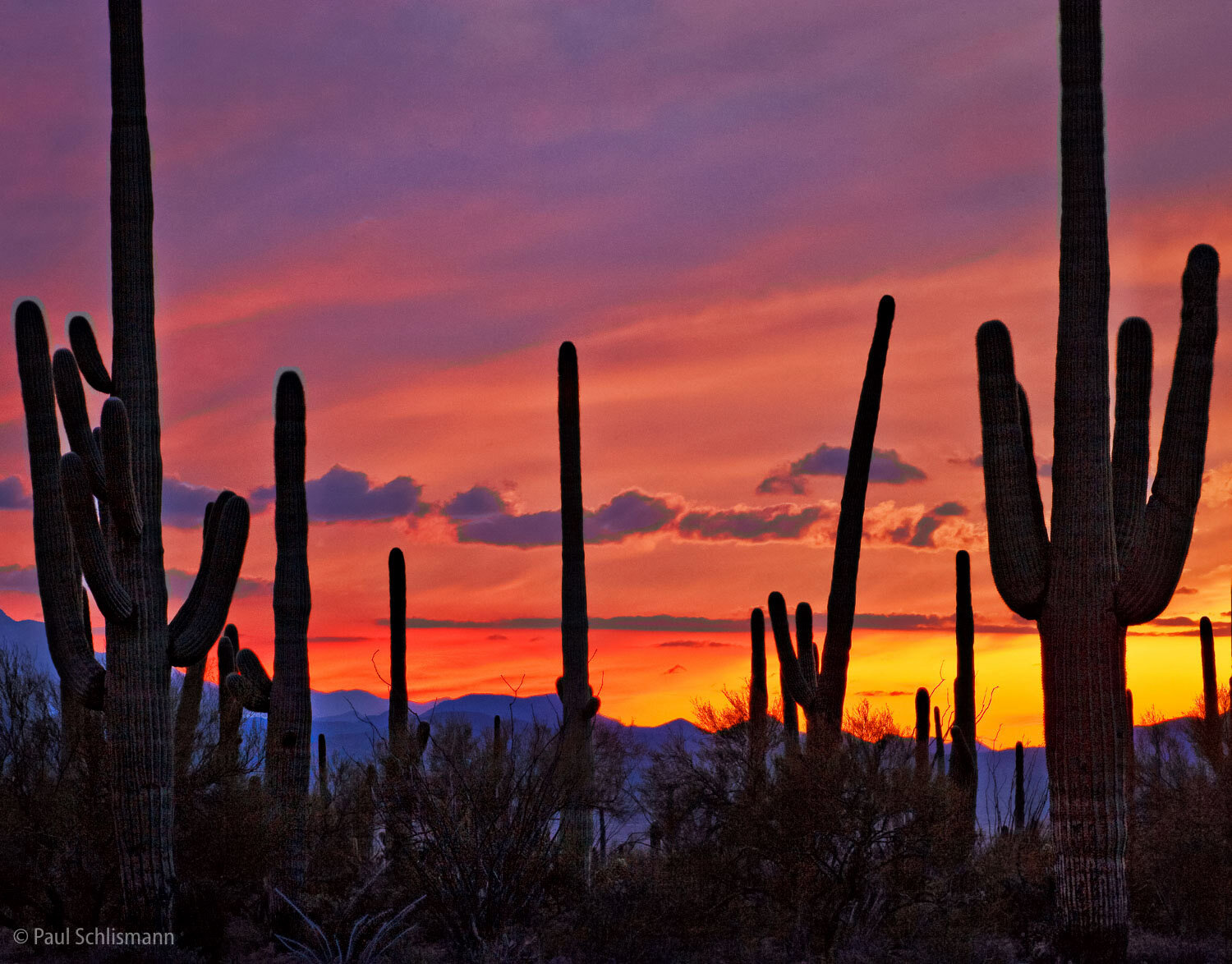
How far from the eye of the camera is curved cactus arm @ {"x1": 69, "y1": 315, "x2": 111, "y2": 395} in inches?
653

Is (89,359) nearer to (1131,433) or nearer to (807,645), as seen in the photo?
(807,645)

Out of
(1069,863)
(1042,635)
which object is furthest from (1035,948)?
(1042,635)

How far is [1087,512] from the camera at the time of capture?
15234mm

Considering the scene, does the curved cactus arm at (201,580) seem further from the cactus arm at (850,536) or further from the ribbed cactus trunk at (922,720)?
the ribbed cactus trunk at (922,720)

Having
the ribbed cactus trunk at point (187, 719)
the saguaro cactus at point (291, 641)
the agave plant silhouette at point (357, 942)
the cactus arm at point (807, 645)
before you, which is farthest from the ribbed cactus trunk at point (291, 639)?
the cactus arm at point (807, 645)

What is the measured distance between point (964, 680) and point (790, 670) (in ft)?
24.0

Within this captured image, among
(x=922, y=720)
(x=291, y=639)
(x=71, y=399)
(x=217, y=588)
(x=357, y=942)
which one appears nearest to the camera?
(x=357, y=942)

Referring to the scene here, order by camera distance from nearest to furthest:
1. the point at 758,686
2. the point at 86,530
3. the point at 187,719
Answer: the point at 86,530 → the point at 187,719 → the point at 758,686

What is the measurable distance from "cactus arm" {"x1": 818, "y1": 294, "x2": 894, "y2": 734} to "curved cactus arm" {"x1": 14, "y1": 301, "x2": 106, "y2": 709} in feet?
34.2

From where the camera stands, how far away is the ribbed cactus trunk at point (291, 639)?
59.9 feet

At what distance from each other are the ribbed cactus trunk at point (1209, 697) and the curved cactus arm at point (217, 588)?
23.5m

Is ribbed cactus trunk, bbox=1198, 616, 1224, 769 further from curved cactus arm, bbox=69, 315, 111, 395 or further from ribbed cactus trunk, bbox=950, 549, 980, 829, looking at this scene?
curved cactus arm, bbox=69, 315, 111, 395

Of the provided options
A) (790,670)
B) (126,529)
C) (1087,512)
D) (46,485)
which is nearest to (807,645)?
(790,670)

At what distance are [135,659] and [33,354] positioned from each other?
14.6ft
